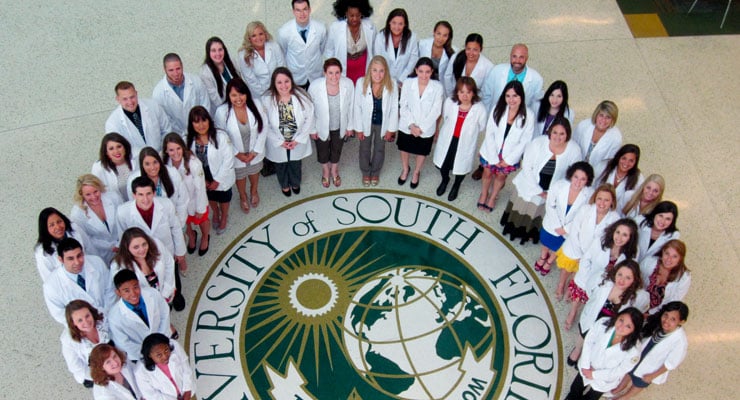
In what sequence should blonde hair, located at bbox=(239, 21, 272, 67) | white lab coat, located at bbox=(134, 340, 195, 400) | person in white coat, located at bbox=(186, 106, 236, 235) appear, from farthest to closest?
blonde hair, located at bbox=(239, 21, 272, 67)
person in white coat, located at bbox=(186, 106, 236, 235)
white lab coat, located at bbox=(134, 340, 195, 400)

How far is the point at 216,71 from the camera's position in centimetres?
513

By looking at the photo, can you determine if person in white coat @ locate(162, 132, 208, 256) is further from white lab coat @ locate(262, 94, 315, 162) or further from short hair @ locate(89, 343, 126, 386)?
short hair @ locate(89, 343, 126, 386)

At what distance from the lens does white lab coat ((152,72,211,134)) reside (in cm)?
500

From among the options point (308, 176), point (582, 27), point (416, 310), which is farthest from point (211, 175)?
point (582, 27)

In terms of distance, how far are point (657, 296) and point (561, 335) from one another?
0.82m

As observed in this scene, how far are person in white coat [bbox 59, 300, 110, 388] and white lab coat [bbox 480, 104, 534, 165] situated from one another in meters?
2.96

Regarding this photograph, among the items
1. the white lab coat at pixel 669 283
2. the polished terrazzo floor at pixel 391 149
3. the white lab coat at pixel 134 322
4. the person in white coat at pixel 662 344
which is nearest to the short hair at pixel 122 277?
the white lab coat at pixel 134 322

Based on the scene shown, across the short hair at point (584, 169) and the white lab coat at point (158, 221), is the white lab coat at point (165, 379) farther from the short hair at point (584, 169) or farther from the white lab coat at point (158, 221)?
the short hair at point (584, 169)

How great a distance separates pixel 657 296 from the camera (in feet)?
13.5

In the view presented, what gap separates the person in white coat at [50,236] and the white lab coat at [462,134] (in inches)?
110

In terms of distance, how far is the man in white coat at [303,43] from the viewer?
5.56m

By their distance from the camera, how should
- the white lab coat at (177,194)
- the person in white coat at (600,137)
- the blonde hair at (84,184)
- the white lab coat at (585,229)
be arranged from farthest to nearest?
1. the person in white coat at (600,137)
2. the white lab coat at (177,194)
3. the white lab coat at (585,229)
4. the blonde hair at (84,184)

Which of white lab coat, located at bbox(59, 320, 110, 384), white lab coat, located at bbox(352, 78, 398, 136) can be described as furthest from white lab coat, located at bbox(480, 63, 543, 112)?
white lab coat, located at bbox(59, 320, 110, 384)

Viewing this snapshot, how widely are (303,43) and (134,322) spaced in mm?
2809
